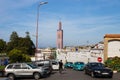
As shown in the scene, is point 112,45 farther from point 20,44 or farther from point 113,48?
point 20,44

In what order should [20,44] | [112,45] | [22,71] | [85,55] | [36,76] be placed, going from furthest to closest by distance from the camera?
[20,44] < [85,55] < [112,45] < [36,76] < [22,71]

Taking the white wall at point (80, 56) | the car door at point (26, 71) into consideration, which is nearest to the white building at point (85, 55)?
the white wall at point (80, 56)

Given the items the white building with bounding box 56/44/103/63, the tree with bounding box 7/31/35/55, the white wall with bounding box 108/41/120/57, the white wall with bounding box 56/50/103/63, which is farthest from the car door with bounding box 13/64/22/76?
the tree with bounding box 7/31/35/55

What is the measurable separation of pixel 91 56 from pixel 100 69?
39.5 meters

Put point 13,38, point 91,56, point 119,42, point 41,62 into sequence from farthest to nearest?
point 13,38 → point 91,56 → point 119,42 → point 41,62

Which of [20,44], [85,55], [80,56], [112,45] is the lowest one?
[80,56]

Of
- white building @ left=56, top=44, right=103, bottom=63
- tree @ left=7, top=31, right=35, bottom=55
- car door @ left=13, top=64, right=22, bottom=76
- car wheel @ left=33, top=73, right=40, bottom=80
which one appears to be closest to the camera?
car door @ left=13, top=64, right=22, bottom=76

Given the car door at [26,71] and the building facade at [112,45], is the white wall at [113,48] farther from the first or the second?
the car door at [26,71]

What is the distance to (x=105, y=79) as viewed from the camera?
2719 centimetres

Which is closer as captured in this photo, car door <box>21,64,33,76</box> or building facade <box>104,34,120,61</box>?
car door <box>21,64,33,76</box>

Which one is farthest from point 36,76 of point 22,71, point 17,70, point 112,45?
point 112,45

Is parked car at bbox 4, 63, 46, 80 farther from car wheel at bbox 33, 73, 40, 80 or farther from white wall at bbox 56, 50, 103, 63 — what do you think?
white wall at bbox 56, 50, 103, 63

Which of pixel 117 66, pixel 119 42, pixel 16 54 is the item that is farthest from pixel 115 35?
pixel 16 54

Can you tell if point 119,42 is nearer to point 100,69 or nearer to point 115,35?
point 115,35
